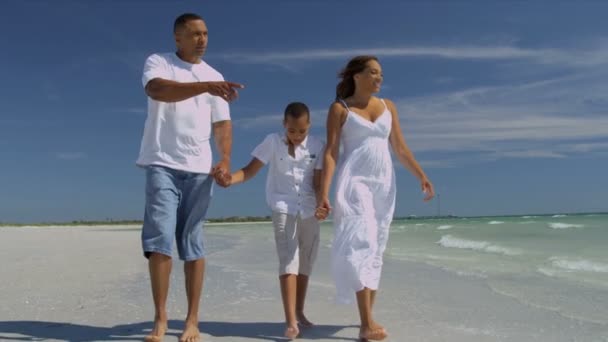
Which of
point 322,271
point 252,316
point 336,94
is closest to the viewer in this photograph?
point 336,94

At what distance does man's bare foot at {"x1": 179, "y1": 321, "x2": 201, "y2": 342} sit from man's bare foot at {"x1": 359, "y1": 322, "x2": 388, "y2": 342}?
3.23ft

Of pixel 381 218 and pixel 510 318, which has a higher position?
pixel 381 218

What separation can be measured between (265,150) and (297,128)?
0.28 meters

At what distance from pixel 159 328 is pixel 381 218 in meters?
1.51

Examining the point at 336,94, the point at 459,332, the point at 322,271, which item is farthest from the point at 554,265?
the point at 336,94

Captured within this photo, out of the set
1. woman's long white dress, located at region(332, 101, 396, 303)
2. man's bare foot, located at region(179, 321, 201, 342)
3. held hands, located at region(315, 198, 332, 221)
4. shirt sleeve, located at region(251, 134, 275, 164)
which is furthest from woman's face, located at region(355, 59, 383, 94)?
man's bare foot, located at region(179, 321, 201, 342)

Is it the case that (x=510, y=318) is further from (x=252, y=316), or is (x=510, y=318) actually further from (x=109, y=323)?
(x=109, y=323)

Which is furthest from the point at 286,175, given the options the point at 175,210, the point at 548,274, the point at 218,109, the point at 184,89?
the point at 548,274

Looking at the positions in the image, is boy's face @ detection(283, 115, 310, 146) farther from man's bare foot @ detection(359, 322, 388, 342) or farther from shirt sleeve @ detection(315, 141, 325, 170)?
man's bare foot @ detection(359, 322, 388, 342)

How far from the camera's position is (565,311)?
4.37 m

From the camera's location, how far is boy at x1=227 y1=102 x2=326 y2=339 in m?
3.64

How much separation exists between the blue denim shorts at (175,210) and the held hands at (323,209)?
696 mm

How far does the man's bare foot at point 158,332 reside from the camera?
3.37 meters

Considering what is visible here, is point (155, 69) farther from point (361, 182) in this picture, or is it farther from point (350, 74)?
point (361, 182)
